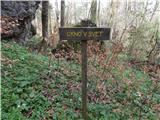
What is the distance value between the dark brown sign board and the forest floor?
1.67 m

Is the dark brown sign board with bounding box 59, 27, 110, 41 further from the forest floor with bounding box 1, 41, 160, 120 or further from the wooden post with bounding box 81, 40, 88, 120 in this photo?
the forest floor with bounding box 1, 41, 160, 120

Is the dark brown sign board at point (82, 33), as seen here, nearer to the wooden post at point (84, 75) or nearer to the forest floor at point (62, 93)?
the wooden post at point (84, 75)

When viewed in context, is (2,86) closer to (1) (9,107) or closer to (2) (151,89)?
(1) (9,107)

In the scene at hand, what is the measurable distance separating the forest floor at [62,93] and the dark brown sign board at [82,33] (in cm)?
167

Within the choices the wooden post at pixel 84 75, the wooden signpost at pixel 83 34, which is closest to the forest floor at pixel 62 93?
the wooden post at pixel 84 75

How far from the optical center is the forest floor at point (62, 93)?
5449 mm

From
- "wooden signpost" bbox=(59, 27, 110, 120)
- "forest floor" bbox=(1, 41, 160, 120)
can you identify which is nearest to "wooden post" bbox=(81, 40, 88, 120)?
"wooden signpost" bbox=(59, 27, 110, 120)

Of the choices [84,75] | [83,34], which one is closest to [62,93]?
[84,75]

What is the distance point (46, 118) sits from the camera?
5293mm

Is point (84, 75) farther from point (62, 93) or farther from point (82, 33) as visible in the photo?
point (62, 93)

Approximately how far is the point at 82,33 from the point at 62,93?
1943 mm

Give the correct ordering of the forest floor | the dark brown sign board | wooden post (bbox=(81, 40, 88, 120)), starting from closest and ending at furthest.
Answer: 1. the dark brown sign board
2. wooden post (bbox=(81, 40, 88, 120))
3. the forest floor

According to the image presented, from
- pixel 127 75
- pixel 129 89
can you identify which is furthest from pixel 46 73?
pixel 127 75

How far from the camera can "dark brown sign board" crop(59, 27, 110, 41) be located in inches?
201
